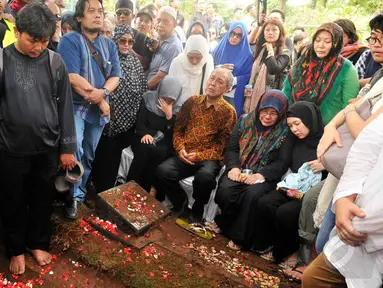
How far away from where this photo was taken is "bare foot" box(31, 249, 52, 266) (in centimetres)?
271

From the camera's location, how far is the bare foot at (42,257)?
107 inches

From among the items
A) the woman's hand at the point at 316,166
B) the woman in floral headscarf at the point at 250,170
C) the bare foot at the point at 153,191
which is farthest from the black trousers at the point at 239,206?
the bare foot at the point at 153,191

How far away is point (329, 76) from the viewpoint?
359cm

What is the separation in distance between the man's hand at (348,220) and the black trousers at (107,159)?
299 centimetres

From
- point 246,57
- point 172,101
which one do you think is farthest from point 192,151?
point 246,57

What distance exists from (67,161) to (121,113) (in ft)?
4.42

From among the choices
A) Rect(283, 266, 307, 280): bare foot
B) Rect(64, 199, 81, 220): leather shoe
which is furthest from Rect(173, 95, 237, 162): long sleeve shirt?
Rect(283, 266, 307, 280): bare foot

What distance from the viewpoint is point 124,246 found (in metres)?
3.09

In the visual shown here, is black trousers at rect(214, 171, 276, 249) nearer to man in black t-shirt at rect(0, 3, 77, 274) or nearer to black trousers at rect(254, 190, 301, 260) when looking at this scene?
black trousers at rect(254, 190, 301, 260)

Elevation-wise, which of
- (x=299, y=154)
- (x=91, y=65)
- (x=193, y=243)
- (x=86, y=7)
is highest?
(x=86, y=7)

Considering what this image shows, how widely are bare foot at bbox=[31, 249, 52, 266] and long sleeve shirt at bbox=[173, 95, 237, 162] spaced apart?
171cm

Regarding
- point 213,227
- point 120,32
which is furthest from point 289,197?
point 120,32

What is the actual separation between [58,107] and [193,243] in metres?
1.79

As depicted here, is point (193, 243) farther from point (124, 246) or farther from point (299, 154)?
point (299, 154)
